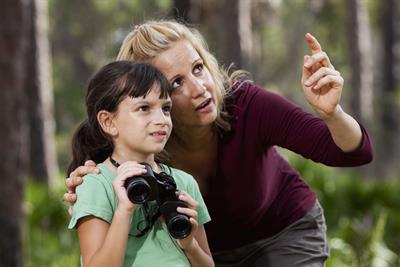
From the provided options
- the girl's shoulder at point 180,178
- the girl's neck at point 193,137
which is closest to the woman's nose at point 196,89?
the girl's neck at point 193,137

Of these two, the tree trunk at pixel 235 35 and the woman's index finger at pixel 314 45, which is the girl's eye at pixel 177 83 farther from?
the tree trunk at pixel 235 35

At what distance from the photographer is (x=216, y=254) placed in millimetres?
4395

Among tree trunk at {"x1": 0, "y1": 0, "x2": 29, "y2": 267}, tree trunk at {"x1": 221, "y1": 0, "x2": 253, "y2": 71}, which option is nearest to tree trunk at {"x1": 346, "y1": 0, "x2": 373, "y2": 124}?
tree trunk at {"x1": 221, "y1": 0, "x2": 253, "y2": 71}

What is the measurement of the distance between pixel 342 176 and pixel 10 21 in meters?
6.06

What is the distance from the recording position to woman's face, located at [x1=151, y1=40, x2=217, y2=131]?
12.7ft

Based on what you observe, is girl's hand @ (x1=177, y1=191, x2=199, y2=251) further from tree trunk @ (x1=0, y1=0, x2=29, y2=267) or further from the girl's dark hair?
tree trunk @ (x1=0, y1=0, x2=29, y2=267)

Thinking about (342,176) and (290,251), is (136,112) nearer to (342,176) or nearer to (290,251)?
(290,251)

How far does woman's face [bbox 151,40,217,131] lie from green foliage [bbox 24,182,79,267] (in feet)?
19.6

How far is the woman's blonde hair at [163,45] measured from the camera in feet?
12.9

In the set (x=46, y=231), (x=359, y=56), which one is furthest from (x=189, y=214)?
(x=359, y=56)

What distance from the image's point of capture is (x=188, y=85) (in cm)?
388

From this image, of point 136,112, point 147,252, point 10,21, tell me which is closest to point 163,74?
point 136,112

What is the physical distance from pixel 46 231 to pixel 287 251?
296 inches

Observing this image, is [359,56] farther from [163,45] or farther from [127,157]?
[127,157]
